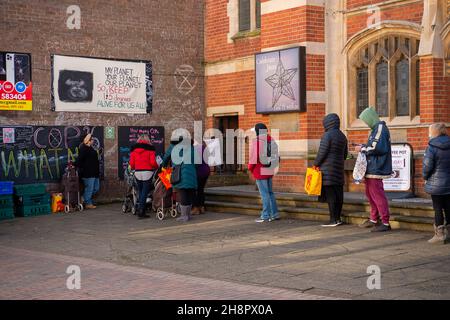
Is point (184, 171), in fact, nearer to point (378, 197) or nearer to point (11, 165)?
point (378, 197)

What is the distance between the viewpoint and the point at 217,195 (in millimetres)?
17016

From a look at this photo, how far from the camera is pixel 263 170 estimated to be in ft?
45.6

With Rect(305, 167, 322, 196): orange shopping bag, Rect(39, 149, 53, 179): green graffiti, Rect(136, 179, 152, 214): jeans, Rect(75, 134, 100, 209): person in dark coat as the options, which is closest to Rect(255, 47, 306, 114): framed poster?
Rect(136, 179, 152, 214): jeans

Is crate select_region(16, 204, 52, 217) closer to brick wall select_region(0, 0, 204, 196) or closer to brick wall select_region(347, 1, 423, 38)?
brick wall select_region(0, 0, 204, 196)

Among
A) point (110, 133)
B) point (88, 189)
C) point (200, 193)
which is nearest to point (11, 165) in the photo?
point (88, 189)

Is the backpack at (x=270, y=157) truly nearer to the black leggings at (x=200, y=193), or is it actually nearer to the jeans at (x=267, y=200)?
the jeans at (x=267, y=200)

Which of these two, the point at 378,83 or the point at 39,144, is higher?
the point at 378,83

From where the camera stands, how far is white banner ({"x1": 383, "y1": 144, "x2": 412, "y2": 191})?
1469cm

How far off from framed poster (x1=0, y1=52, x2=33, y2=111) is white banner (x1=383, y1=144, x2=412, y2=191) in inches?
345

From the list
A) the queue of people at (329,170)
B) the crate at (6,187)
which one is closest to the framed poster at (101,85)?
the queue of people at (329,170)

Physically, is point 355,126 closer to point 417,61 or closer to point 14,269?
point 417,61
